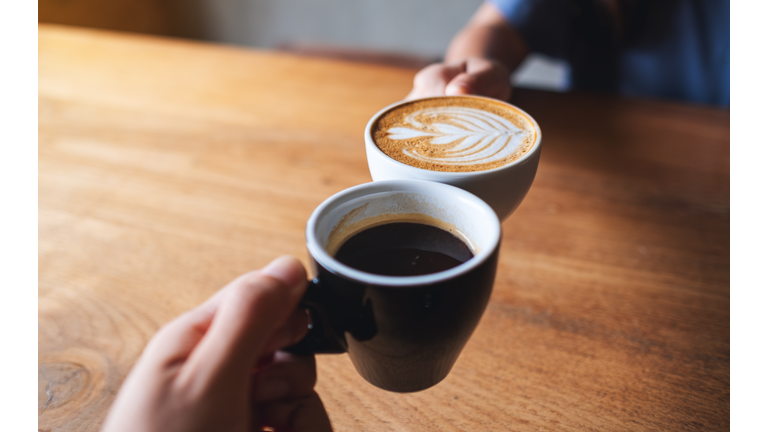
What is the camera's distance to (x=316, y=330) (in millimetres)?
355

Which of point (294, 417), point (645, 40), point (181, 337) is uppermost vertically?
point (645, 40)

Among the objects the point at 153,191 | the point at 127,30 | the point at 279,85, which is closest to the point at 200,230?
the point at 153,191

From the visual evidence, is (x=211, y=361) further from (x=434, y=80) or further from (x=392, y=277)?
(x=434, y=80)

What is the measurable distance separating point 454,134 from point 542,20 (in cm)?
84

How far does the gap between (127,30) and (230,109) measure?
105 inches

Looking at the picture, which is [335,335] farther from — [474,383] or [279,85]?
[279,85]

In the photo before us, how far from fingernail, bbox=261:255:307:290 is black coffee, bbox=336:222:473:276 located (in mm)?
49

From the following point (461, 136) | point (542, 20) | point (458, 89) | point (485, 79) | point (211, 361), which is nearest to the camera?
point (211, 361)

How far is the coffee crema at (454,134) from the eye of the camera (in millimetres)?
429

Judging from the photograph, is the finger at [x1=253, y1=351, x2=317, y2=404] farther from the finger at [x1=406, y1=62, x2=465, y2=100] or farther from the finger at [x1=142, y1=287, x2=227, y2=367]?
the finger at [x1=406, y1=62, x2=465, y2=100]

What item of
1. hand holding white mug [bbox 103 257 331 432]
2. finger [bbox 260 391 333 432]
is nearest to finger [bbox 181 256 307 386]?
hand holding white mug [bbox 103 257 331 432]

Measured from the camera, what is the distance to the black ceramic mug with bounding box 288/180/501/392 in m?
0.29

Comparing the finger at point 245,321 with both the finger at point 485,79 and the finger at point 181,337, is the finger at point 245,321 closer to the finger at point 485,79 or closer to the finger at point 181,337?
the finger at point 181,337

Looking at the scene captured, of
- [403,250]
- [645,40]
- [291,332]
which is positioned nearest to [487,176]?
[403,250]
